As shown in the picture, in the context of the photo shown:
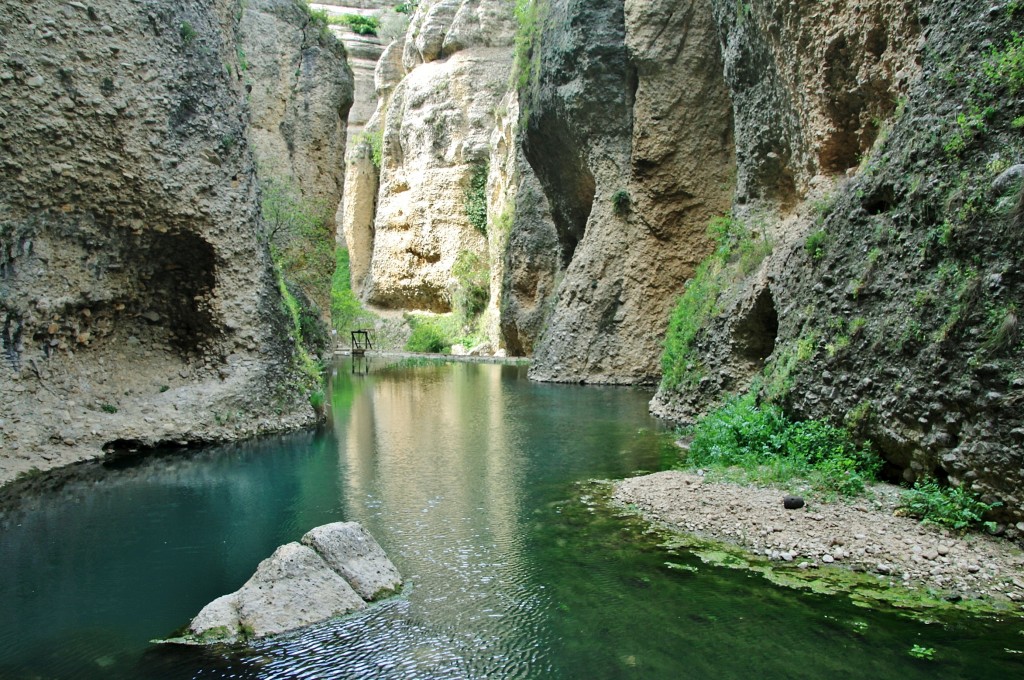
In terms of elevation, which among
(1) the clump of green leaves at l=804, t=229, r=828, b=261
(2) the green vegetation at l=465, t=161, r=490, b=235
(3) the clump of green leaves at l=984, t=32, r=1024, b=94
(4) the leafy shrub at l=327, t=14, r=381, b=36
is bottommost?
(1) the clump of green leaves at l=804, t=229, r=828, b=261

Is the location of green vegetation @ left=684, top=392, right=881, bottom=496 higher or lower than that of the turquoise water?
higher

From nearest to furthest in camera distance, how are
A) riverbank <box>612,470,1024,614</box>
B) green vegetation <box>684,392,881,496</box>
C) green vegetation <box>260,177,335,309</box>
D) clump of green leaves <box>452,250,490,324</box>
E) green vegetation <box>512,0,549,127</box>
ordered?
riverbank <box>612,470,1024,614</box>
green vegetation <box>684,392,881,496</box>
green vegetation <box>512,0,549,127</box>
green vegetation <box>260,177,335,309</box>
clump of green leaves <box>452,250,490,324</box>

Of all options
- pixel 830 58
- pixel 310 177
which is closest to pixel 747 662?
pixel 830 58

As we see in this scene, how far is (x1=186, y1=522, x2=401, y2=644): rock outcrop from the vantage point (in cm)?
615

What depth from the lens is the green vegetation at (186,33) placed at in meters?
15.2

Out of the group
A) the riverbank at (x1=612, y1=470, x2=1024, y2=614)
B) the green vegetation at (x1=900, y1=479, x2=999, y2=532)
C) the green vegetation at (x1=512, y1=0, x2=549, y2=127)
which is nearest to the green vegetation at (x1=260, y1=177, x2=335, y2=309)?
the green vegetation at (x1=512, y1=0, x2=549, y2=127)

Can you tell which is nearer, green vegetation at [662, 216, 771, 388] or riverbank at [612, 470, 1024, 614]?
riverbank at [612, 470, 1024, 614]

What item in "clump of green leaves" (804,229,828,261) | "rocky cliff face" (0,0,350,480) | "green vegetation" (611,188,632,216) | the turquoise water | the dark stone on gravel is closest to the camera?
the turquoise water

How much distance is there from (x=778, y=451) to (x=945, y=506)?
3.19 m

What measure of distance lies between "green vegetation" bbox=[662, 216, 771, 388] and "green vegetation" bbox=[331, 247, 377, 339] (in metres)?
25.6

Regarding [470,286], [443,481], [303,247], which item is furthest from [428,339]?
[443,481]

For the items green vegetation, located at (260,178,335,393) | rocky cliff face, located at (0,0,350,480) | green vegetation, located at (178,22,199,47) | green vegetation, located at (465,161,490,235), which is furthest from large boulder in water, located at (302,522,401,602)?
green vegetation, located at (465,161,490,235)

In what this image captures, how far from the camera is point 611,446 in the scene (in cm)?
1372

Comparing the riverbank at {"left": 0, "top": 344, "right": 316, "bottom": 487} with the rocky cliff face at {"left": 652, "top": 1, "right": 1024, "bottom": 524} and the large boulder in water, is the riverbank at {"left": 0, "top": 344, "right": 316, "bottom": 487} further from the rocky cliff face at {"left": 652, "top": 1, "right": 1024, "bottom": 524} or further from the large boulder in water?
the rocky cliff face at {"left": 652, "top": 1, "right": 1024, "bottom": 524}
